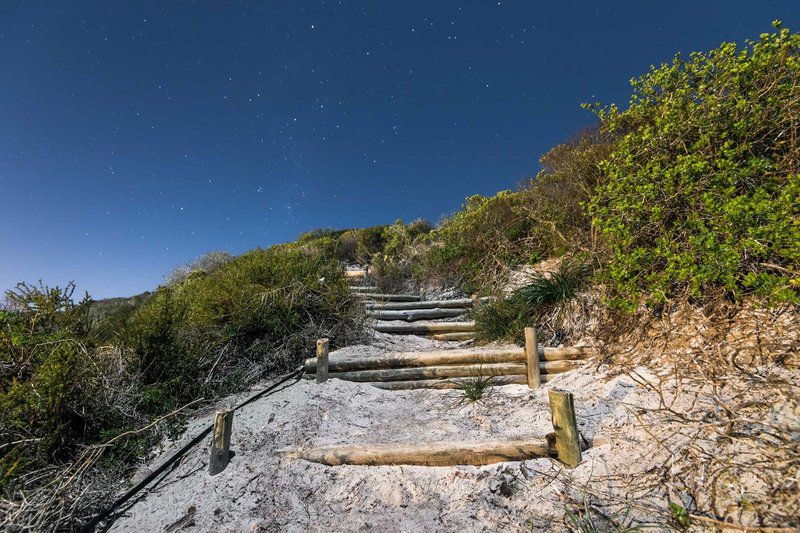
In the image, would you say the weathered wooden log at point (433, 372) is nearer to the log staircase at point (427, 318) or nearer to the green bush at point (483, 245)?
the log staircase at point (427, 318)

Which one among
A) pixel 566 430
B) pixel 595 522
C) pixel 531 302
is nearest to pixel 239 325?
pixel 566 430

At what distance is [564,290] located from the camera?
5.51 m

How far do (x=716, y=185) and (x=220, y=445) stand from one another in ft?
19.5

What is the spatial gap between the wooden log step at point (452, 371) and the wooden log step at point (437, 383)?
0.06 meters

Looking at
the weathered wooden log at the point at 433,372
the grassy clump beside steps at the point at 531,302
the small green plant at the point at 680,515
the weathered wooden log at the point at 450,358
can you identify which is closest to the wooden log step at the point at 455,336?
the grassy clump beside steps at the point at 531,302

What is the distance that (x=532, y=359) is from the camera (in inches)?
181

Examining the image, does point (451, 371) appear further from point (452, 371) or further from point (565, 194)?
point (565, 194)

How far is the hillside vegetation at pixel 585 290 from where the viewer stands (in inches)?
121

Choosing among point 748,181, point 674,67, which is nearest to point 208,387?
point 748,181

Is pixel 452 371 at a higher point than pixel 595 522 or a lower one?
higher

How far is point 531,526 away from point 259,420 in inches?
121

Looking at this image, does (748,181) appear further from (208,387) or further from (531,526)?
(208,387)

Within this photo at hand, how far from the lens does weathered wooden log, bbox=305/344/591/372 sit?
15.7ft

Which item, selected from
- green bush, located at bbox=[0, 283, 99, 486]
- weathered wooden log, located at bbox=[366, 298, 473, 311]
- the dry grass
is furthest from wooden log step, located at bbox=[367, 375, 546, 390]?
weathered wooden log, located at bbox=[366, 298, 473, 311]
